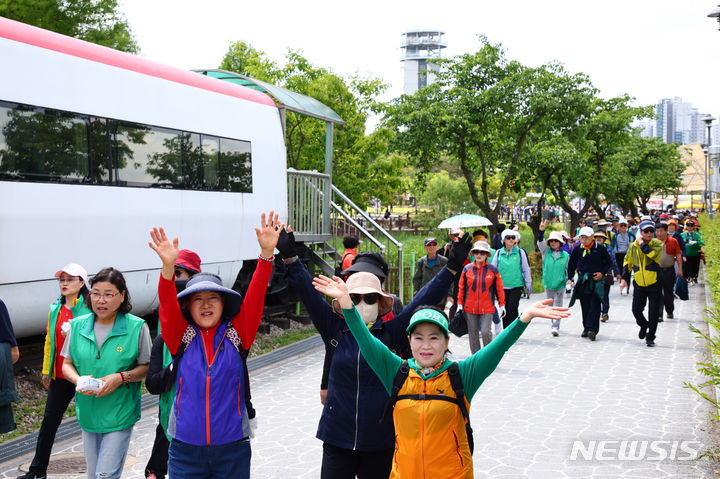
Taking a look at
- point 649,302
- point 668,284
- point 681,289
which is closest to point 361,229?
point 649,302

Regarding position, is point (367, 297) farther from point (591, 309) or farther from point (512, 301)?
point (591, 309)

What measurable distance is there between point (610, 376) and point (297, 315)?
→ 249 inches

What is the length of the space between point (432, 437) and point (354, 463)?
77 centimetres

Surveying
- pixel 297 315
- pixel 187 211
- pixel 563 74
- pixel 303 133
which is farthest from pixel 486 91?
pixel 187 211

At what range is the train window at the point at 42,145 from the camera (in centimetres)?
839

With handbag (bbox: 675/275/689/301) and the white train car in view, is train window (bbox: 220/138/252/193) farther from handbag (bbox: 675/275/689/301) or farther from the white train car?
handbag (bbox: 675/275/689/301)

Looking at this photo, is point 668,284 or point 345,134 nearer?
point 668,284

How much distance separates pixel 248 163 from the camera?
41.6 feet

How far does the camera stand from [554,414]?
26.0 ft

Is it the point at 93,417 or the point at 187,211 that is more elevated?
the point at 187,211

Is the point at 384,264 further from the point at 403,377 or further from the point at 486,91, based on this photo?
the point at 486,91

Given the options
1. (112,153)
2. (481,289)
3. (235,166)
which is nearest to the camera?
(112,153)

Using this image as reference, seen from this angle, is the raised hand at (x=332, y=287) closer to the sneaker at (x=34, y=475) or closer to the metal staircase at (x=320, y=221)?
the sneaker at (x=34, y=475)

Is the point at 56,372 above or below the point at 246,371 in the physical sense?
below
